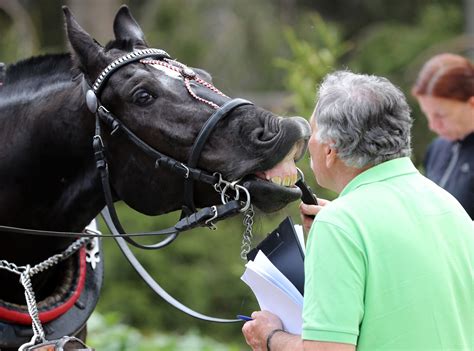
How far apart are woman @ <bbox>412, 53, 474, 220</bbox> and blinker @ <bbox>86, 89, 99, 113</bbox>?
2130 millimetres

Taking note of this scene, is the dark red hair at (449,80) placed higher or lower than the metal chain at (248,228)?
higher

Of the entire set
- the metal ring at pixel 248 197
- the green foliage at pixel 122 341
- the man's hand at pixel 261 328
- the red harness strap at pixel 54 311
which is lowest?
the green foliage at pixel 122 341

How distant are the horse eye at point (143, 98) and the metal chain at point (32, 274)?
0.63 m

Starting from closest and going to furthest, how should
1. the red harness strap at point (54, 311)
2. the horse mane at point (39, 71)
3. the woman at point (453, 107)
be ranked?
the red harness strap at point (54, 311) < the horse mane at point (39, 71) < the woman at point (453, 107)

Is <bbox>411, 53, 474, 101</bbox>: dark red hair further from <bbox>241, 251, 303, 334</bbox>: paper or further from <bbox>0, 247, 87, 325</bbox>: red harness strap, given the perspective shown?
<bbox>241, 251, 303, 334</bbox>: paper

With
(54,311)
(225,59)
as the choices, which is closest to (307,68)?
(225,59)

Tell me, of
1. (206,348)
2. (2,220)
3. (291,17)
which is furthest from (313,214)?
(291,17)

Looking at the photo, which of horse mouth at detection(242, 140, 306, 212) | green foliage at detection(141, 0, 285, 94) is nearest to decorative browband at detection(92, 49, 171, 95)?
horse mouth at detection(242, 140, 306, 212)

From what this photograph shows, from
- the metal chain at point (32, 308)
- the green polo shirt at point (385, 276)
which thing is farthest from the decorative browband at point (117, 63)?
the green polo shirt at point (385, 276)

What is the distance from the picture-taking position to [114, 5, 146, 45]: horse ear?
3484 millimetres

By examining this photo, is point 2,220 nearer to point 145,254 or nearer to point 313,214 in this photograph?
point 313,214

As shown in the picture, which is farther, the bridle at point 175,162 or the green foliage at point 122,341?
the green foliage at point 122,341

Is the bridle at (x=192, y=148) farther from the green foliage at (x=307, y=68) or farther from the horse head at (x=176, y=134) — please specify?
the green foliage at (x=307, y=68)

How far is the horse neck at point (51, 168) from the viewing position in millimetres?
3293
